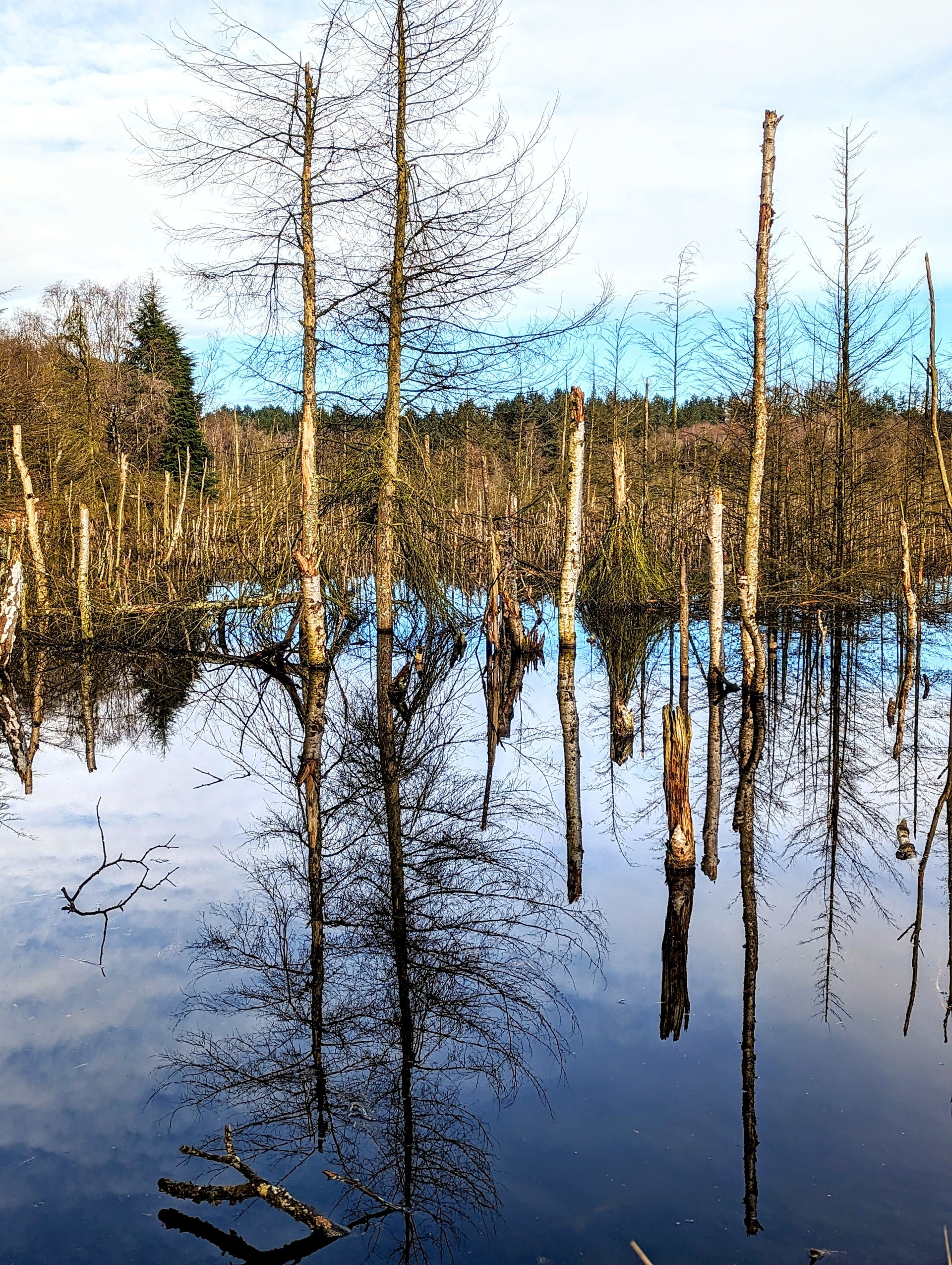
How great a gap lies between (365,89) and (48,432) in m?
11.3

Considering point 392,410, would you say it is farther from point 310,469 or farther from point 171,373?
A: point 171,373

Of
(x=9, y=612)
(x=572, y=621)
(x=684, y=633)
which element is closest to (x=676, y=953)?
(x=684, y=633)

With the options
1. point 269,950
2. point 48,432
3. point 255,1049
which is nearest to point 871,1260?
point 255,1049

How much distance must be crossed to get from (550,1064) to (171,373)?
125 ft

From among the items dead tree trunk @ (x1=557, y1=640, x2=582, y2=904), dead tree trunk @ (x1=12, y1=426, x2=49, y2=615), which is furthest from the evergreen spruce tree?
dead tree trunk @ (x1=557, y1=640, x2=582, y2=904)

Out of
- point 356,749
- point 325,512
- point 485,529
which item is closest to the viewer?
point 356,749

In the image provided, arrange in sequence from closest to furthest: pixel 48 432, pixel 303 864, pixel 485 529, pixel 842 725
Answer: pixel 303 864 → pixel 842 725 → pixel 485 529 → pixel 48 432

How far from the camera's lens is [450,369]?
53.4 feet

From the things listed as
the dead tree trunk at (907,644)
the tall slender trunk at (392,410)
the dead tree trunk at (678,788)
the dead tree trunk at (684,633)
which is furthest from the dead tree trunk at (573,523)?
the dead tree trunk at (678,788)

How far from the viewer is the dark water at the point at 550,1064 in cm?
358

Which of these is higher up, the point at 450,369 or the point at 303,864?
the point at 450,369

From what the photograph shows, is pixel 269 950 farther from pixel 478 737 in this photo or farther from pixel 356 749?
pixel 478 737

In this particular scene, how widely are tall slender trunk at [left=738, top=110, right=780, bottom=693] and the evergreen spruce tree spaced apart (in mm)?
28815

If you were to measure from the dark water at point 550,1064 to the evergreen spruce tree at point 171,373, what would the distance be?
31655mm
